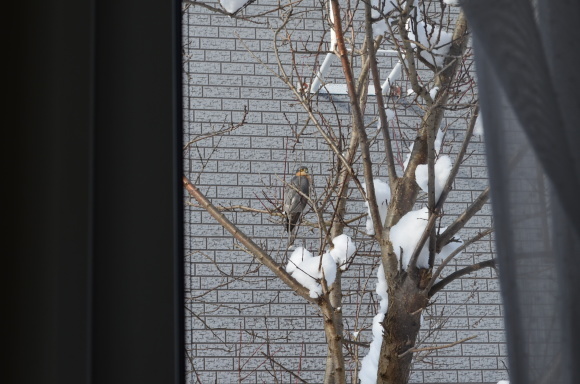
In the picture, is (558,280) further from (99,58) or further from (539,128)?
(99,58)

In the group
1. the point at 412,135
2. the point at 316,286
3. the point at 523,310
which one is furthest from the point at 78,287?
the point at 412,135

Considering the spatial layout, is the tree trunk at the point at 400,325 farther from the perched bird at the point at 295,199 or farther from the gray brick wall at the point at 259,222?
the gray brick wall at the point at 259,222

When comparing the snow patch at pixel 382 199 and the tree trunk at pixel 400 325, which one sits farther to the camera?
the snow patch at pixel 382 199

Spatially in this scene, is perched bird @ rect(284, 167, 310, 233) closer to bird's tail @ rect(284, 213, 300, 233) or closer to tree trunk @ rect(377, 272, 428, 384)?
bird's tail @ rect(284, 213, 300, 233)

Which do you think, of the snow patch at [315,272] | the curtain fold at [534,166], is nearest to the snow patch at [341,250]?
the snow patch at [315,272]

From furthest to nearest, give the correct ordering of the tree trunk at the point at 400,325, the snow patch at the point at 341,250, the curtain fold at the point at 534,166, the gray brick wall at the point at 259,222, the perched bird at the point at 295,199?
the gray brick wall at the point at 259,222, the perched bird at the point at 295,199, the snow patch at the point at 341,250, the tree trunk at the point at 400,325, the curtain fold at the point at 534,166

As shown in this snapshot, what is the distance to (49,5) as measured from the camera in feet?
1.63

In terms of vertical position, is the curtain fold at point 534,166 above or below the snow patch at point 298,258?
below

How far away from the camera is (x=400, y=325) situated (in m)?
1.47

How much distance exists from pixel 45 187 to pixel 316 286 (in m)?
1.16

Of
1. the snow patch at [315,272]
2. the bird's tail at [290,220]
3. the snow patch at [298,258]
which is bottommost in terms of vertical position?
the snow patch at [315,272]

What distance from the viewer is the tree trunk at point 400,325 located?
144 cm

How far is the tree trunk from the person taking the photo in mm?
1444

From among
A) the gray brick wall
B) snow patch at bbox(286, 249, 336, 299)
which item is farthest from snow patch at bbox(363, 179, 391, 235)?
the gray brick wall
